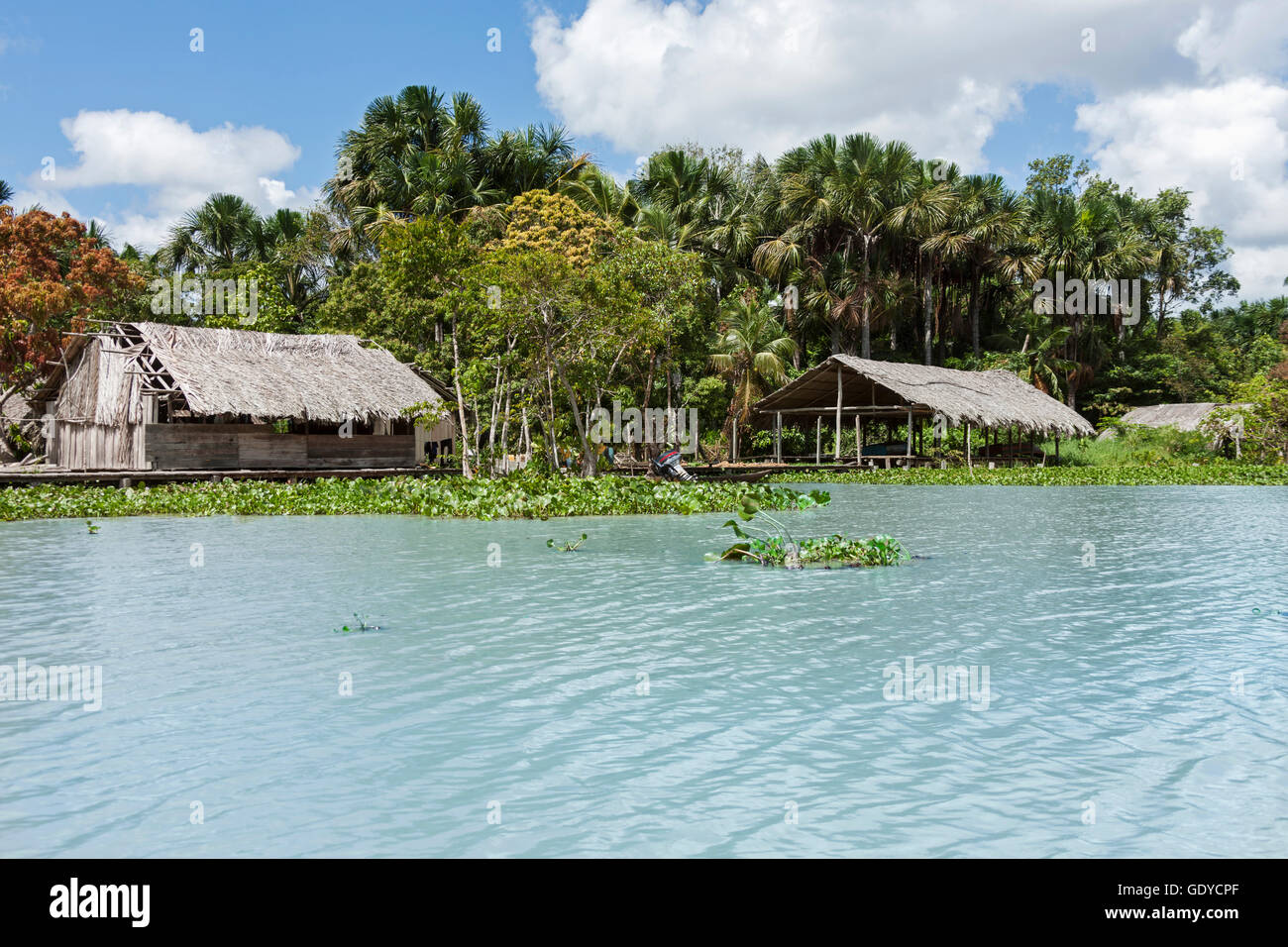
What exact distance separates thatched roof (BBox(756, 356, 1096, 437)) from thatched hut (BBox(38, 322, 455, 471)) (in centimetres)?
1309

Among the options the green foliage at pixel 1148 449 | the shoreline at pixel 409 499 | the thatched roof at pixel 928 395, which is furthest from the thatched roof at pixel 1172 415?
the shoreline at pixel 409 499

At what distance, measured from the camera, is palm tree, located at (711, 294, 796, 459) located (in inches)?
1476

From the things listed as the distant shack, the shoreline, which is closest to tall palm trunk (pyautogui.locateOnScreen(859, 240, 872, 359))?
the distant shack

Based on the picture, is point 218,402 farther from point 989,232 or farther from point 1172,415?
point 1172,415

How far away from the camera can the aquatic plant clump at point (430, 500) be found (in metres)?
18.3

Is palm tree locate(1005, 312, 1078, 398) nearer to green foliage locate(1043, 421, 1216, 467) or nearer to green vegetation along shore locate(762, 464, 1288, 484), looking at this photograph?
green foliage locate(1043, 421, 1216, 467)

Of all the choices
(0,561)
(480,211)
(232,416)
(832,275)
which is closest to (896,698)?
(0,561)

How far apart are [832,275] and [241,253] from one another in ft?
82.2

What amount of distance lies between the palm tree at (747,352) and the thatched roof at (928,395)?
6.35ft

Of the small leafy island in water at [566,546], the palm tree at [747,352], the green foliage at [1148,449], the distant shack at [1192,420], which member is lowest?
the small leafy island in water at [566,546]

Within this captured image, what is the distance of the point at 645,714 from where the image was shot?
19.1 feet

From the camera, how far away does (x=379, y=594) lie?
9797mm

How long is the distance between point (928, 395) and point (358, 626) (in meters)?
27.3

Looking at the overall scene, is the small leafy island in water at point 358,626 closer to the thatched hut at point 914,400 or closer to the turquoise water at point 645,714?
the turquoise water at point 645,714
